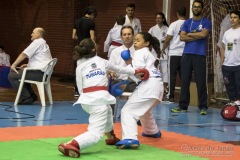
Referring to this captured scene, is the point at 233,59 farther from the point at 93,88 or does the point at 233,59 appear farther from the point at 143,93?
the point at 93,88

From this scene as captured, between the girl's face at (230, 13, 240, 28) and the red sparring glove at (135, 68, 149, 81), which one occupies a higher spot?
the girl's face at (230, 13, 240, 28)

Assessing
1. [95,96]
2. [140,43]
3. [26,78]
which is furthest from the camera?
[26,78]

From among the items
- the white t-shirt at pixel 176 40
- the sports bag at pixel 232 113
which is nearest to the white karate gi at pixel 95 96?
the sports bag at pixel 232 113

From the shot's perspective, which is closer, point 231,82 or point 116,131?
point 116,131

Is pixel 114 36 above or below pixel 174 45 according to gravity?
above

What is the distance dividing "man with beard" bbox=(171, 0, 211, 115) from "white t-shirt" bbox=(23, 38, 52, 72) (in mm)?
2580

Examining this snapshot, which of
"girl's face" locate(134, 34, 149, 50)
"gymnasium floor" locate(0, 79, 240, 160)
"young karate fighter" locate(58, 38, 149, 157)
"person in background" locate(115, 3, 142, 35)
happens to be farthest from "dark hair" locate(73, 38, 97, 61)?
"person in background" locate(115, 3, 142, 35)

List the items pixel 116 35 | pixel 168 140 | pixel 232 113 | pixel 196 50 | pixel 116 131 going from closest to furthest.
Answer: pixel 168 140 < pixel 116 131 < pixel 232 113 < pixel 196 50 < pixel 116 35

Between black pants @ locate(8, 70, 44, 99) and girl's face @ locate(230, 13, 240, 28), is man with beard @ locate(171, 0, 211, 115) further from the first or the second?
black pants @ locate(8, 70, 44, 99)

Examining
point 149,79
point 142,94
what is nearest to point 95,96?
point 142,94

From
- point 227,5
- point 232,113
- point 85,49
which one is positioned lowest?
point 232,113

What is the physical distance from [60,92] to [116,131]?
5.60 meters

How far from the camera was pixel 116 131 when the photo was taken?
23.5 feet

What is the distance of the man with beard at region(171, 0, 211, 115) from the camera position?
9352 mm
